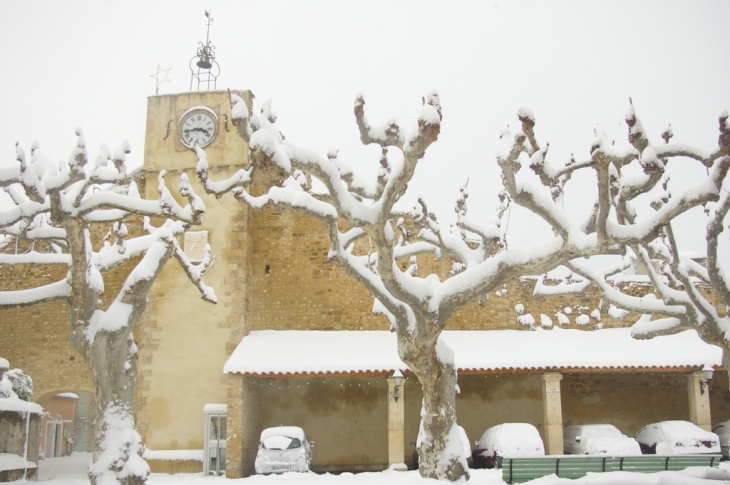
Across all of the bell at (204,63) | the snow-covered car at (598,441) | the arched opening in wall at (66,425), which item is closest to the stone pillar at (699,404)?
the snow-covered car at (598,441)

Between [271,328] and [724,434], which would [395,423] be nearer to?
[271,328]

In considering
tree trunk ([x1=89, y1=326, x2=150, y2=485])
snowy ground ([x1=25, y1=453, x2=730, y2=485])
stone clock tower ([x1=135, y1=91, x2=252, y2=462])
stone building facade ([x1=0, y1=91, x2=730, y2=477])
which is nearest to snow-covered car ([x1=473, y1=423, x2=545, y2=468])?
snowy ground ([x1=25, y1=453, x2=730, y2=485])

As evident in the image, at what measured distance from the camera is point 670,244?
34.3 ft

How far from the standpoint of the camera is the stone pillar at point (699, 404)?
47.8 ft

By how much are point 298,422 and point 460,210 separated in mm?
7371

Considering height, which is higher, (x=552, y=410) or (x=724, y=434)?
(x=552, y=410)

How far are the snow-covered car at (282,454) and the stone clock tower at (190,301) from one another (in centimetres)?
268

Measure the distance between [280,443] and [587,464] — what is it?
5.59 meters

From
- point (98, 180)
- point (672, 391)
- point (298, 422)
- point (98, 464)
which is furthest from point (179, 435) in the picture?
point (672, 391)

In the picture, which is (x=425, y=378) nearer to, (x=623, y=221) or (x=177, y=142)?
(x=623, y=221)

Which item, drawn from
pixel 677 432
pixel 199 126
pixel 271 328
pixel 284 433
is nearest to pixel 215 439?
pixel 284 433

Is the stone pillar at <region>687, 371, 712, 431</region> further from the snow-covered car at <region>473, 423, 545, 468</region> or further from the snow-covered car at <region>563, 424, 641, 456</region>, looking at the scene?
the snow-covered car at <region>473, 423, 545, 468</region>

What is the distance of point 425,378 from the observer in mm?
8938

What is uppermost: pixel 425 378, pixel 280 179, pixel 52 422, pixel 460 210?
pixel 460 210
